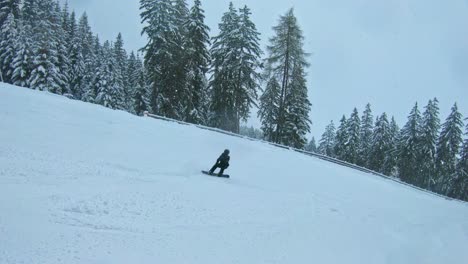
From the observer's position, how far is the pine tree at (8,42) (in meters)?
44.5

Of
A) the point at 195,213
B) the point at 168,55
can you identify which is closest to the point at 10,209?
the point at 195,213

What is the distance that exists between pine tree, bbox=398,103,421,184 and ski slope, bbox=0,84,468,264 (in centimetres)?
3325

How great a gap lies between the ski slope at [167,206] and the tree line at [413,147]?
33.4 metres

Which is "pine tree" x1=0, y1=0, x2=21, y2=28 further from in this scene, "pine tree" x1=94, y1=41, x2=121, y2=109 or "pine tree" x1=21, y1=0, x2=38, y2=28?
"pine tree" x1=94, y1=41, x2=121, y2=109

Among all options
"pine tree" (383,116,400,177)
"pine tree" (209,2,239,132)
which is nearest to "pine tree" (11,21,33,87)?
"pine tree" (209,2,239,132)

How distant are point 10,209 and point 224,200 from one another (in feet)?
21.8

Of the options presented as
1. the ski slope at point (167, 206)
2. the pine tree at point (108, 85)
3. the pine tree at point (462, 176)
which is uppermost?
the pine tree at point (108, 85)

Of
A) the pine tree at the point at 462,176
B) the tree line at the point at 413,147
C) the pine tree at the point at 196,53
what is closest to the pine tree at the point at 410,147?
the tree line at the point at 413,147

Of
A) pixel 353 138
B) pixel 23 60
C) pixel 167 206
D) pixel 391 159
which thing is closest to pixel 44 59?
pixel 23 60

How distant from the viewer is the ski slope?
8.59 m

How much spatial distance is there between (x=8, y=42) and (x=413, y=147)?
50.9 m

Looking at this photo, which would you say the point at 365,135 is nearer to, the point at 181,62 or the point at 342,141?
the point at 342,141

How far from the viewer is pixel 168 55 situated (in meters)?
37.8

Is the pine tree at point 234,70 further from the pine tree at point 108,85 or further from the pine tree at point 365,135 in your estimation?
the pine tree at point 365,135
